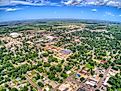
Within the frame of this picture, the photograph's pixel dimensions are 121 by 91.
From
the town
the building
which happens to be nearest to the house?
the town

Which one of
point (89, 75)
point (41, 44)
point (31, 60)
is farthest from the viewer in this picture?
point (41, 44)

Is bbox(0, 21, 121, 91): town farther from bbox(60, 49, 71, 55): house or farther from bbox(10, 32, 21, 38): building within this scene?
bbox(60, 49, 71, 55): house

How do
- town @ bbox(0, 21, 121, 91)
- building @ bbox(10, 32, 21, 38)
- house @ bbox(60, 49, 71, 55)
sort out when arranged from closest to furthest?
town @ bbox(0, 21, 121, 91), house @ bbox(60, 49, 71, 55), building @ bbox(10, 32, 21, 38)

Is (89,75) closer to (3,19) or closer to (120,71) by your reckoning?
(120,71)

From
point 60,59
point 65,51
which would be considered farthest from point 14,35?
point 60,59

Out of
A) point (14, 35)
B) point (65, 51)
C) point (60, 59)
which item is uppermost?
point (14, 35)

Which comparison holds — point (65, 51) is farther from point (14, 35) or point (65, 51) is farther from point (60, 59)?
point (14, 35)

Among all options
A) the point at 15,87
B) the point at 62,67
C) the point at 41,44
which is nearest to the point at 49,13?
the point at 41,44

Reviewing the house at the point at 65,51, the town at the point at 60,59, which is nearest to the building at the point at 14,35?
the town at the point at 60,59
